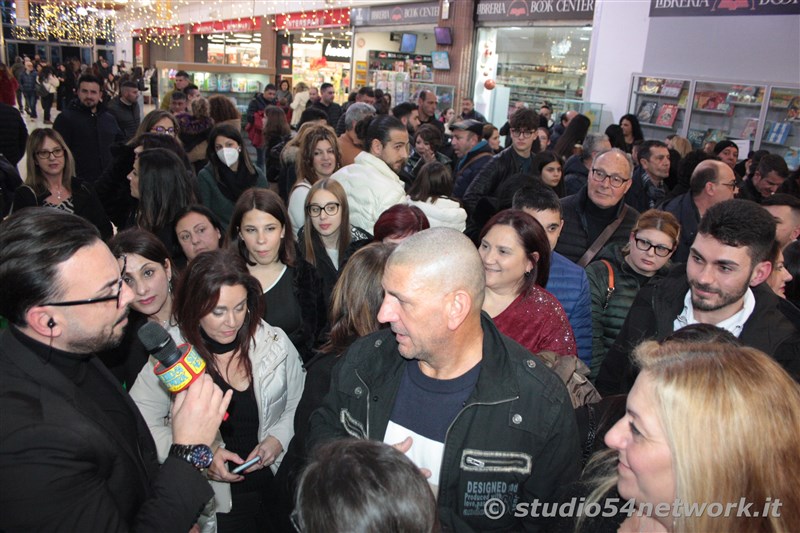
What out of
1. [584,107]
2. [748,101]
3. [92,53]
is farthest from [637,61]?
[92,53]

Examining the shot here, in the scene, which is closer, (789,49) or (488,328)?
(488,328)

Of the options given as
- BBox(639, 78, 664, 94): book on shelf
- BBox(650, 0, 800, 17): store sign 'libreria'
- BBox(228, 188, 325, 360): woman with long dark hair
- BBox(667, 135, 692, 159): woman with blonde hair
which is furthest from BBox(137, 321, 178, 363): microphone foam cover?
BBox(639, 78, 664, 94): book on shelf

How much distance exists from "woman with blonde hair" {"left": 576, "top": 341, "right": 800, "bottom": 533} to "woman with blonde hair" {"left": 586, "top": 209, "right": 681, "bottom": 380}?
5.67ft

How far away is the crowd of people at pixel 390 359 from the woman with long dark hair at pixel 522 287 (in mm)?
13

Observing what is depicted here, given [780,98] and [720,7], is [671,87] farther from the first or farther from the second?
[780,98]

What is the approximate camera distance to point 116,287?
1.72m

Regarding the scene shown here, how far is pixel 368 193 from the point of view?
13.5 feet

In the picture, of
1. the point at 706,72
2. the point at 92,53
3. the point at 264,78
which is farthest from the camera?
the point at 92,53

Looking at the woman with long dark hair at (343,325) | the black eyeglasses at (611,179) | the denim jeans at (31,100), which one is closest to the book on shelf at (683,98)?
the black eyeglasses at (611,179)

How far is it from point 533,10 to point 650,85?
346 cm

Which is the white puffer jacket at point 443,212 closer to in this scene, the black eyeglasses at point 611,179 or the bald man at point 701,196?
the black eyeglasses at point 611,179

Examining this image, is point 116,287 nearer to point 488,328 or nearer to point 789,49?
point 488,328

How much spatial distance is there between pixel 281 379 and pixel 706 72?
29.2ft

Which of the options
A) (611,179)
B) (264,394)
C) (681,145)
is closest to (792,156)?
(681,145)
